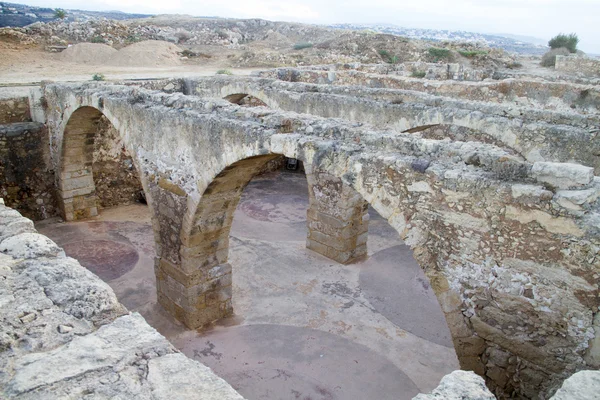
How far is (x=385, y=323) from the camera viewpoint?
24.4 feet

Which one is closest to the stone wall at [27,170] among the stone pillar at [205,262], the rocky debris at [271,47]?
the stone pillar at [205,262]

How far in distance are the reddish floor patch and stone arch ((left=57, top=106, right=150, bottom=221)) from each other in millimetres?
1341

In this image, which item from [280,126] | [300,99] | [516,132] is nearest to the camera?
[280,126]

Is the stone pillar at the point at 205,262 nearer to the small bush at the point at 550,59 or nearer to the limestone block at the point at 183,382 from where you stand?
the limestone block at the point at 183,382

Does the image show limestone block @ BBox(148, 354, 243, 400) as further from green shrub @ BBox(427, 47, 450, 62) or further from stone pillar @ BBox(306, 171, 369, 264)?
green shrub @ BBox(427, 47, 450, 62)

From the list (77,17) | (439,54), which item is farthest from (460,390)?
(77,17)

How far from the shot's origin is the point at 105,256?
9.33 metres

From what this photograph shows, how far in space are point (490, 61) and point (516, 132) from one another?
20.4 m

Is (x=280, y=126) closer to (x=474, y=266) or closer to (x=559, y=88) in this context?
(x=474, y=266)

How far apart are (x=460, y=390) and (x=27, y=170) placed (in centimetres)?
1063

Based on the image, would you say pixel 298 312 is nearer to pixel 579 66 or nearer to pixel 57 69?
pixel 57 69

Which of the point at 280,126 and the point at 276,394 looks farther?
the point at 276,394

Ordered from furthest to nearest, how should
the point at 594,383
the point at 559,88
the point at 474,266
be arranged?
the point at 559,88 → the point at 474,266 → the point at 594,383

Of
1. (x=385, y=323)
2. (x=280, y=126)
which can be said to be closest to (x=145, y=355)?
(x=280, y=126)
